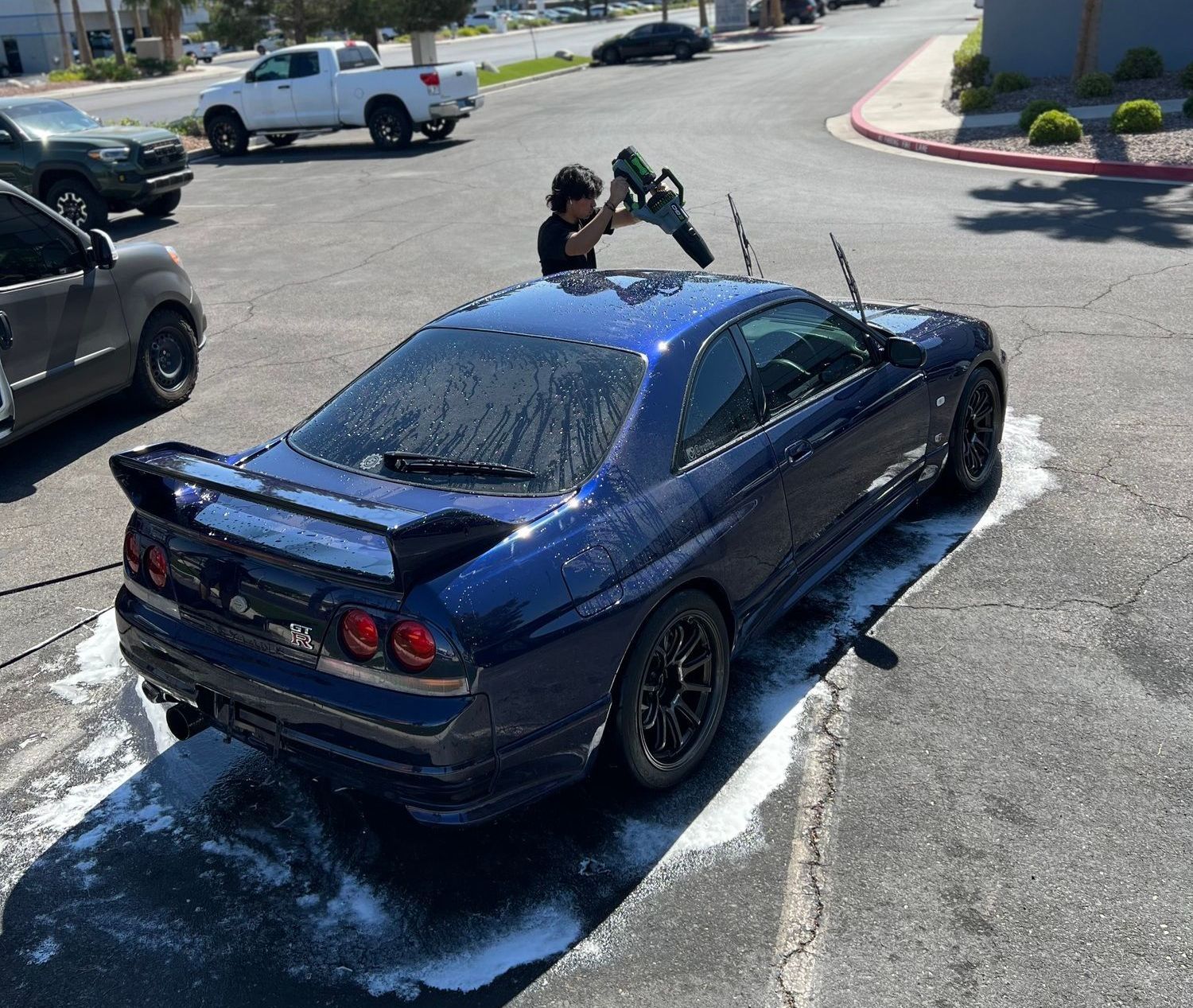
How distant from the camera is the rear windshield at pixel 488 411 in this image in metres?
4.09

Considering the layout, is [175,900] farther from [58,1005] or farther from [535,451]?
[535,451]

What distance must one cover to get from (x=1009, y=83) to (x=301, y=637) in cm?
2141

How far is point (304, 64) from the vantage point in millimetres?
23516

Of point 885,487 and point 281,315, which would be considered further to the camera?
point 281,315

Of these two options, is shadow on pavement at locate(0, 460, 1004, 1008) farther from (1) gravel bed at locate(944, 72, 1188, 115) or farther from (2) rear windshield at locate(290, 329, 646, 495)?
(1) gravel bed at locate(944, 72, 1188, 115)

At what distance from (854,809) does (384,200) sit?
14.9m

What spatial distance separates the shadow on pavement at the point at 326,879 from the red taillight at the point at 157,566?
0.83m

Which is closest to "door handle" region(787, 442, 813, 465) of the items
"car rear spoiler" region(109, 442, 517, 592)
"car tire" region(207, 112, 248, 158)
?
"car rear spoiler" region(109, 442, 517, 592)

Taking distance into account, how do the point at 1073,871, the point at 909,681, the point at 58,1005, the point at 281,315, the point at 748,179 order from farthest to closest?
the point at 748,179, the point at 281,315, the point at 909,681, the point at 1073,871, the point at 58,1005

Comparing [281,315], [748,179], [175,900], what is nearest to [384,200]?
[748,179]

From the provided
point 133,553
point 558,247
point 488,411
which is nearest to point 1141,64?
point 558,247

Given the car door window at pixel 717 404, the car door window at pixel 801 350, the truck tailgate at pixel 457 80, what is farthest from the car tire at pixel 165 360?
the truck tailgate at pixel 457 80

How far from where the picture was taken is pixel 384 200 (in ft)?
56.9

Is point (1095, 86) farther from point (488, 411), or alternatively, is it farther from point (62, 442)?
point (488, 411)
